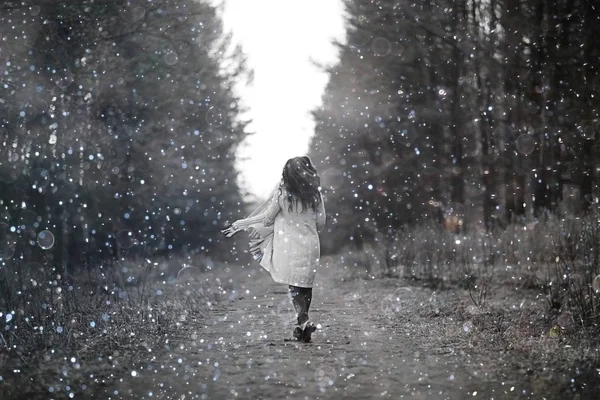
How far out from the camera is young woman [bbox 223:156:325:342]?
784cm

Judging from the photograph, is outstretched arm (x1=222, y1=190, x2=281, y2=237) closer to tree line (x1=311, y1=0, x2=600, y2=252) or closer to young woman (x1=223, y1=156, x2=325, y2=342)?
young woman (x1=223, y1=156, x2=325, y2=342)

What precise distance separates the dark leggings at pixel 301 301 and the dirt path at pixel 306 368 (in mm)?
322

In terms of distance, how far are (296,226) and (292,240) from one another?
0.19 meters

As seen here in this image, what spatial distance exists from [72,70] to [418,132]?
1090 cm

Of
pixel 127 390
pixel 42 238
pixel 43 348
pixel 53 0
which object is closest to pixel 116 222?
pixel 42 238

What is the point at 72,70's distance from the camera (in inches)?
478

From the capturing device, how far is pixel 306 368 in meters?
5.88

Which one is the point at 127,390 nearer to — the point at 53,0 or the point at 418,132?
the point at 53,0

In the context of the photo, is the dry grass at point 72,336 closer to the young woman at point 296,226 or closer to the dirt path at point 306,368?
the dirt path at point 306,368

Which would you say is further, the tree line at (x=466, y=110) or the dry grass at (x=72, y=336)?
the tree line at (x=466, y=110)

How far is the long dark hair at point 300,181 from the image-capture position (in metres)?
7.88

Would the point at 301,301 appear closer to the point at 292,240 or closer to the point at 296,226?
the point at 292,240

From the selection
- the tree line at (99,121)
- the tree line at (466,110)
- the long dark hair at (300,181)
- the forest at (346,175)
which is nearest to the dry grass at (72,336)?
the forest at (346,175)

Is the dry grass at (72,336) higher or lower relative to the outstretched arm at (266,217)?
lower
